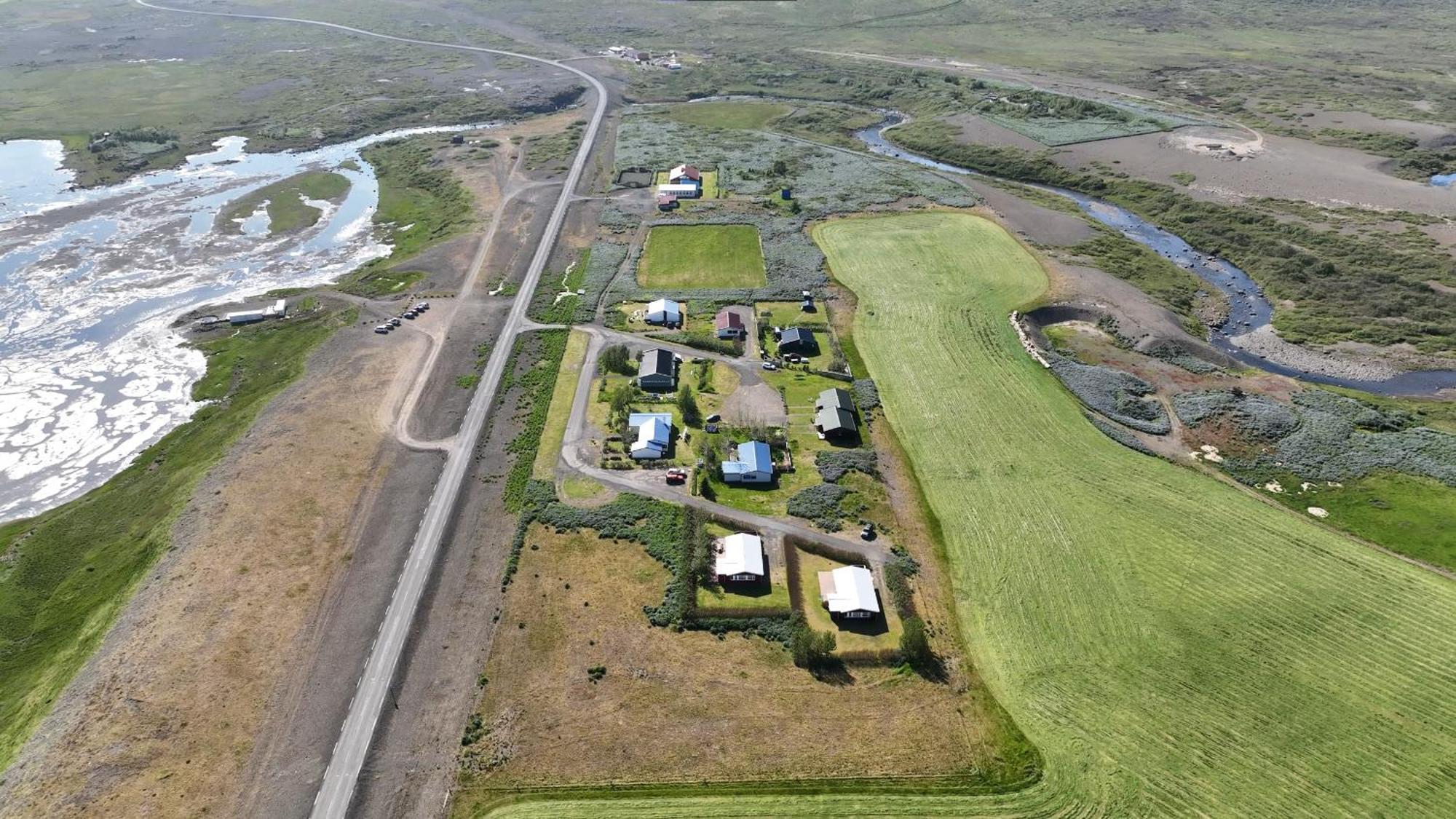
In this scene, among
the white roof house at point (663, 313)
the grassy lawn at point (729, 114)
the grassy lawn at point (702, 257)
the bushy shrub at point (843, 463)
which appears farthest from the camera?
the grassy lawn at point (729, 114)

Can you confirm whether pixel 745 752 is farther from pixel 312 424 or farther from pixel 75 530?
pixel 75 530

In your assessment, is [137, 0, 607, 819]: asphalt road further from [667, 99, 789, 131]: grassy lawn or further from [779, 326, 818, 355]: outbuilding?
[667, 99, 789, 131]: grassy lawn

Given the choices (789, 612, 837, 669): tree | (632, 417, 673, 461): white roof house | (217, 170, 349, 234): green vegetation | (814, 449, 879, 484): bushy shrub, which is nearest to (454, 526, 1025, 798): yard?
(789, 612, 837, 669): tree

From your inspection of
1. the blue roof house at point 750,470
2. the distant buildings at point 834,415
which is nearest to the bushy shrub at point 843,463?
the distant buildings at point 834,415

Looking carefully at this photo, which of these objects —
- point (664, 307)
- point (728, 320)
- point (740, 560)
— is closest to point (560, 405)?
A: point (664, 307)

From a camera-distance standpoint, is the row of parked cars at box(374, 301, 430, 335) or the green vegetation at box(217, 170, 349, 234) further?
the green vegetation at box(217, 170, 349, 234)

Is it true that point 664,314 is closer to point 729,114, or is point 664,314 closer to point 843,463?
point 843,463

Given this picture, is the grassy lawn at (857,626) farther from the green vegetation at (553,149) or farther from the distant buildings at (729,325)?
the green vegetation at (553,149)
